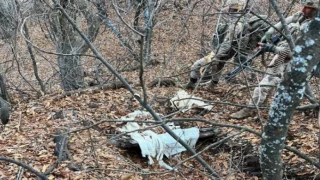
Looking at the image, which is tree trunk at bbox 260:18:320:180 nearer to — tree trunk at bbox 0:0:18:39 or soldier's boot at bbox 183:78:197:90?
soldier's boot at bbox 183:78:197:90

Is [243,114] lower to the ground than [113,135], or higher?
higher

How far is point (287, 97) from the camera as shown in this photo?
1.86 meters

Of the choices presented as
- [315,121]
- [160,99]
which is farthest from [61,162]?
[315,121]

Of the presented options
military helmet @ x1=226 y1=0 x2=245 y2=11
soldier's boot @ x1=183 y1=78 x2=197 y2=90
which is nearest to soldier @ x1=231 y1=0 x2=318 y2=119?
military helmet @ x1=226 y1=0 x2=245 y2=11

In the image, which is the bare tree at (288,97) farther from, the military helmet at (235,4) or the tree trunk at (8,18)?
the tree trunk at (8,18)

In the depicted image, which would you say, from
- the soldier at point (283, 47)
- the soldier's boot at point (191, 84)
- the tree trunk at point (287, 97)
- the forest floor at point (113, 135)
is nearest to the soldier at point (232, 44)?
the soldier's boot at point (191, 84)

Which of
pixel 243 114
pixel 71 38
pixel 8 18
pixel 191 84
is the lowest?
pixel 243 114

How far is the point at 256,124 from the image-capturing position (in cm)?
540

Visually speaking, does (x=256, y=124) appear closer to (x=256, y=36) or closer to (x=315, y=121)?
(x=315, y=121)

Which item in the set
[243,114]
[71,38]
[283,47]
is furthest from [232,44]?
[71,38]

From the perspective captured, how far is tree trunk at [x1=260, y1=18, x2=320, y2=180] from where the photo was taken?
5.70ft

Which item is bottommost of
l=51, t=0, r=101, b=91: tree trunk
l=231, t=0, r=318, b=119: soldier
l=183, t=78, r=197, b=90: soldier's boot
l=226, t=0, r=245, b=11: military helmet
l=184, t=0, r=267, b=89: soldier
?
l=231, t=0, r=318, b=119: soldier

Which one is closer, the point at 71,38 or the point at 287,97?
the point at 287,97

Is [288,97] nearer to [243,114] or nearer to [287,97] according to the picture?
[287,97]
